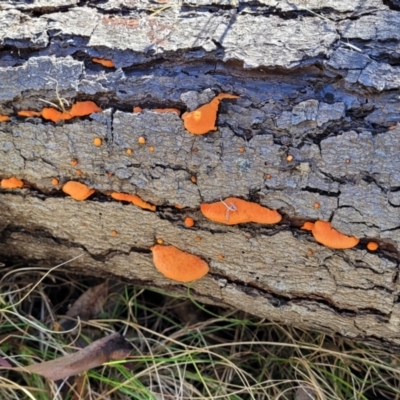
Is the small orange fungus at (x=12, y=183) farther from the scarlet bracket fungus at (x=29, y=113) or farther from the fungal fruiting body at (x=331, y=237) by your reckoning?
the fungal fruiting body at (x=331, y=237)

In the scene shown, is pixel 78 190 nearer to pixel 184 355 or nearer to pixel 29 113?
pixel 29 113

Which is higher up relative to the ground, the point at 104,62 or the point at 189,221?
the point at 104,62

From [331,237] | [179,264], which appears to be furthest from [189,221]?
[331,237]

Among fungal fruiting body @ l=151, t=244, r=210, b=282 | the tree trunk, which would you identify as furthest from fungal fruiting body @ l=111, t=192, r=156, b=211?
fungal fruiting body @ l=151, t=244, r=210, b=282

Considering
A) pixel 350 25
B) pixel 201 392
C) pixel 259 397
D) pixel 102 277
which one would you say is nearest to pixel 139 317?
pixel 102 277

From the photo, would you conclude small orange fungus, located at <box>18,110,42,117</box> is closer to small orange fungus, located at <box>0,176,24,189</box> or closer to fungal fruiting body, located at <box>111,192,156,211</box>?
small orange fungus, located at <box>0,176,24,189</box>

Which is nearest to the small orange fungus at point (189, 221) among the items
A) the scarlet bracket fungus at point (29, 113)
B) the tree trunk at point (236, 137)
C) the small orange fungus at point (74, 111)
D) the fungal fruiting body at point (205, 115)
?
the tree trunk at point (236, 137)

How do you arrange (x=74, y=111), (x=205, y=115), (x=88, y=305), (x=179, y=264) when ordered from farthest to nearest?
(x=88, y=305) < (x=179, y=264) < (x=74, y=111) < (x=205, y=115)
